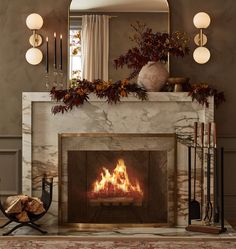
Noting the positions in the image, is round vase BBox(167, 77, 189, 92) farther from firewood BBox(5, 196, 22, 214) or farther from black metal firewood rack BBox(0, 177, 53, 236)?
firewood BBox(5, 196, 22, 214)

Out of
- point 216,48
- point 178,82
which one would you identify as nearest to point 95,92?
point 178,82

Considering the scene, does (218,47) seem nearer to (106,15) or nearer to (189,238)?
(106,15)

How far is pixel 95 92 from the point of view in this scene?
480 centimetres

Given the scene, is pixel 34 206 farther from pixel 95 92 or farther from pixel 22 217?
pixel 95 92

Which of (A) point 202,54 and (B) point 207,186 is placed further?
(A) point 202,54

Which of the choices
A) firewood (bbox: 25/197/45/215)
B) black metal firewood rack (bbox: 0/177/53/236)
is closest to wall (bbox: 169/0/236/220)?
black metal firewood rack (bbox: 0/177/53/236)

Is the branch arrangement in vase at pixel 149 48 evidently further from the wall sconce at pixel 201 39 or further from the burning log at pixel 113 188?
the burning log at pixel 113 188

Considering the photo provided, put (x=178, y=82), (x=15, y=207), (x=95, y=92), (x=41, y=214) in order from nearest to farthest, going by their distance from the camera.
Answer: (x=15, y=207), (x=41, y=214), (x=95, y=92), (x=178, y=82)

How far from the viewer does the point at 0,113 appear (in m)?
5.32

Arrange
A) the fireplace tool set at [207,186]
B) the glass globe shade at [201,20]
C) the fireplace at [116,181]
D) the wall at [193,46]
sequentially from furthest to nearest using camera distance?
the wall at [193,46], the glass globe shade at [201,20], the fireplace at [116,181], the fireplace tool set at [207,186]

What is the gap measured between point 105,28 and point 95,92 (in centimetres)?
73

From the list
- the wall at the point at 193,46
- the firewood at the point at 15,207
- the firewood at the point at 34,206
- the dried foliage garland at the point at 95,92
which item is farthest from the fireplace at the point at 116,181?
the wall at the point at 193,46

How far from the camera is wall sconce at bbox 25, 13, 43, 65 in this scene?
511cm

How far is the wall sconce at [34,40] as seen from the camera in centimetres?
511
